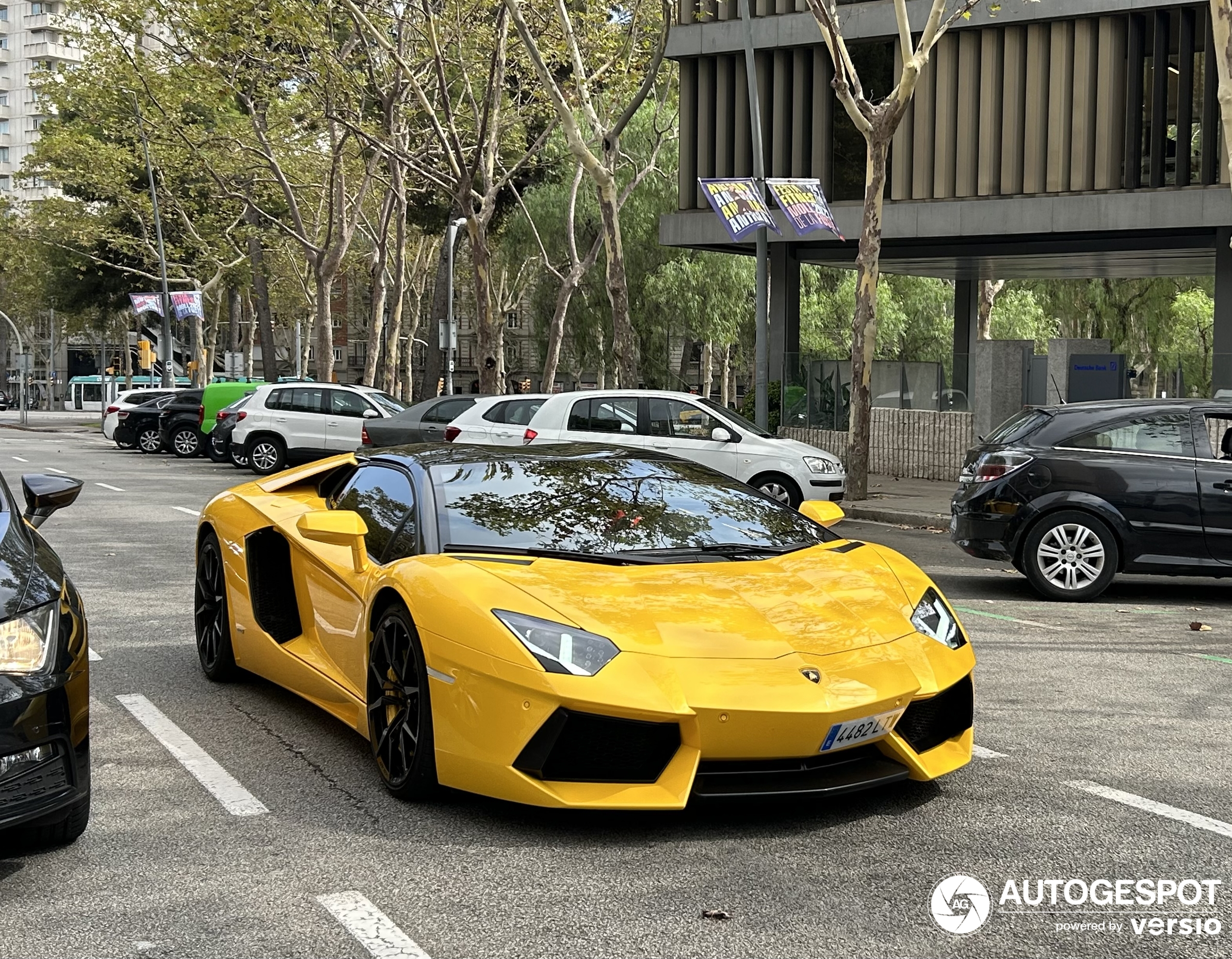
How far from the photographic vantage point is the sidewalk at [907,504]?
1867cm

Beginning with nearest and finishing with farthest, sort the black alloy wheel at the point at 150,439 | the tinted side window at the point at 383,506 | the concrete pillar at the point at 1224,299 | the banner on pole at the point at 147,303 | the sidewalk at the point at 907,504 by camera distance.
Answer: the tinted side window at the point at 383,506
the sidewalk at the point at 907,504
the concrete pillar at the point at 1224,299
the black alloy wheel at the point at 150,439
the banner on pole at the point at 147,303

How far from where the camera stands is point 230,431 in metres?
28.0

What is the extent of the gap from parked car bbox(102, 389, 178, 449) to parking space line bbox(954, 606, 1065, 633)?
30.0m

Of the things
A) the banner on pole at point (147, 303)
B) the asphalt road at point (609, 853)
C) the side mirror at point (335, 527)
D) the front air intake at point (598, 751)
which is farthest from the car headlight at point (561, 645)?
the banner on pole at point (147, 303)

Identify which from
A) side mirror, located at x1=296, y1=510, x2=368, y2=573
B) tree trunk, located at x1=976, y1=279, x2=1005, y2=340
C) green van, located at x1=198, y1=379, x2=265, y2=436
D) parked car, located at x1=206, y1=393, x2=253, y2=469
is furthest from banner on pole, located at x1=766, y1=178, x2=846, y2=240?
tree trunk, located at x1=976, y1=279, x2=1005, y2=340

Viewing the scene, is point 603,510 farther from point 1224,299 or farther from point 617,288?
point 1224,299

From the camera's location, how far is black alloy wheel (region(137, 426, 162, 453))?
119 feet

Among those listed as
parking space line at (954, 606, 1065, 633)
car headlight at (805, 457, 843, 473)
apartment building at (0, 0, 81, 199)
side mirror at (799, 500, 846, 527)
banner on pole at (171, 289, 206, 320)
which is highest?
apartment building at (0, 0, 81, 199)

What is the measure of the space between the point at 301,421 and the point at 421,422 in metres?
5.39

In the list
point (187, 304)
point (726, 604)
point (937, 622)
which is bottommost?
point (937, 622)

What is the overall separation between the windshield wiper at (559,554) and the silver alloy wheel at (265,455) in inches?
897

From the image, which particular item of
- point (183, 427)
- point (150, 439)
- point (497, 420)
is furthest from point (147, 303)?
point (497, 420)

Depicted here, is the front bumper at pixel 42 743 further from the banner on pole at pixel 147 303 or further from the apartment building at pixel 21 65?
the apartment building at pixel 21 65

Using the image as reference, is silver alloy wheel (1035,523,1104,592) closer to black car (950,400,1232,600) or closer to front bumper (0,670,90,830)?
black car (950,400,1232,600)
